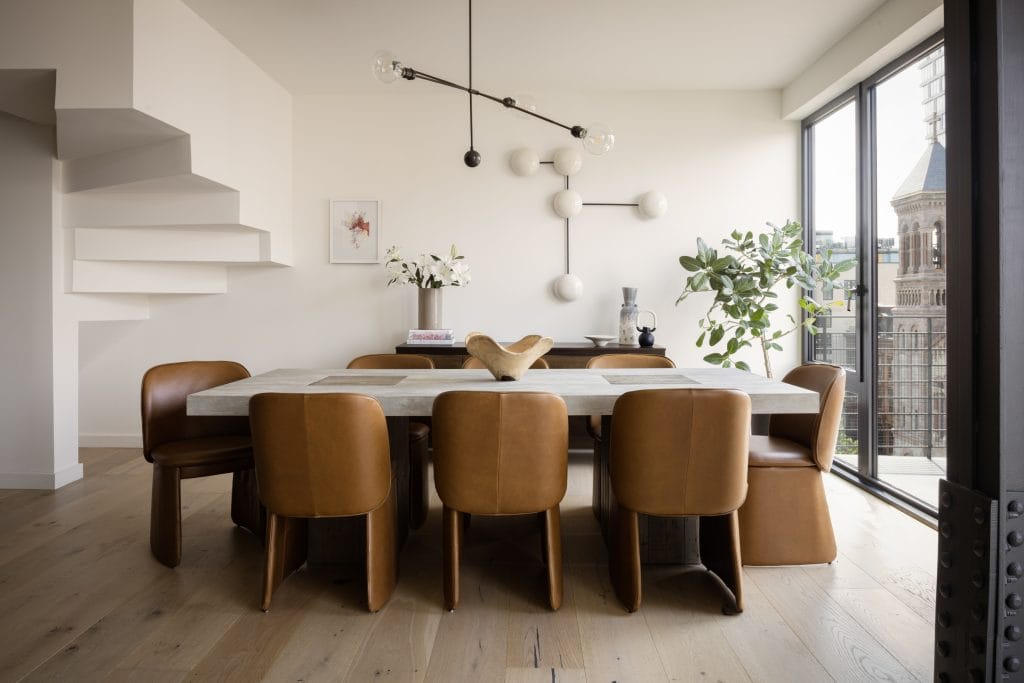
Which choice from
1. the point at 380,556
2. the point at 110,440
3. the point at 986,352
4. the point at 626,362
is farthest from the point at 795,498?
the point at 110,440

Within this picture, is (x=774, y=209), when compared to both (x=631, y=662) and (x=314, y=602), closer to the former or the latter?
(x=631, y=662)

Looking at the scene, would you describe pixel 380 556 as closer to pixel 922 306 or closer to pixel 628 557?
pixel 628 557

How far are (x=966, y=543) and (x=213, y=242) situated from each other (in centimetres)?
472

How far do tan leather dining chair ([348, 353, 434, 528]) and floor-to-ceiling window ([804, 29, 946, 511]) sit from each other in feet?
8.91

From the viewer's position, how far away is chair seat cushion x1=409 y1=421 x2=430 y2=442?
10.5ft

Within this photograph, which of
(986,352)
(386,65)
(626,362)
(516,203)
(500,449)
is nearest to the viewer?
(986,352)

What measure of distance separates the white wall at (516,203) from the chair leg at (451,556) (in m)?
2.87

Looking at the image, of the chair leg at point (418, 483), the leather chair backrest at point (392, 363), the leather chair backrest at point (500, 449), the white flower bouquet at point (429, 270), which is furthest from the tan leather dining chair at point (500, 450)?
the white flower bouquet at point (429, 270)

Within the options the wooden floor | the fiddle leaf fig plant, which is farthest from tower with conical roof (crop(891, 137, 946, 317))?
the wooden floor

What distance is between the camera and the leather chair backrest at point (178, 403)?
292 cm

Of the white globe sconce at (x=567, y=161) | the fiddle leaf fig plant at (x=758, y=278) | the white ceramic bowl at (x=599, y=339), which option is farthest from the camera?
the white globe sconce at (x=567, y=161)

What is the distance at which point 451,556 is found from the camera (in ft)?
7.63

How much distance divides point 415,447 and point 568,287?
215 cm

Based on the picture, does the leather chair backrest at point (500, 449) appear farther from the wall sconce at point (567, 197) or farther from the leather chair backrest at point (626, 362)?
the wall sconce at point (567, 197)
